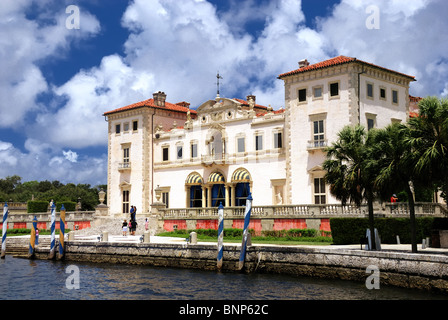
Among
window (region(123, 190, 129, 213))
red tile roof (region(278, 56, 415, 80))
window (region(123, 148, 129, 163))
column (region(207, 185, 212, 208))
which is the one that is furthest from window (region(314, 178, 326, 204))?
window (region(123, 148, 129, 163))

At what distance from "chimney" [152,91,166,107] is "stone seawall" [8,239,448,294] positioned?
2454 centimetres

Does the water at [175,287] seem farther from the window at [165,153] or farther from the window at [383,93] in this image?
the window at [165,153]

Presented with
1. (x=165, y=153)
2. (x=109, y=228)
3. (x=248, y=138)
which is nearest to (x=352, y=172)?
(x=248, y=138)

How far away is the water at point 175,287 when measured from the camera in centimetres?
2095

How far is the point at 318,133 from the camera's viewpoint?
43031 mm

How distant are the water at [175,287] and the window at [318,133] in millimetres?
18021

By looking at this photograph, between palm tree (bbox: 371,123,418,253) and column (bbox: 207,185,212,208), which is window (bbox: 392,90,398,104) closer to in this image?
column (bbox: 207,185,212,208)

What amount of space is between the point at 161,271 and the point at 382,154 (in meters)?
12.9

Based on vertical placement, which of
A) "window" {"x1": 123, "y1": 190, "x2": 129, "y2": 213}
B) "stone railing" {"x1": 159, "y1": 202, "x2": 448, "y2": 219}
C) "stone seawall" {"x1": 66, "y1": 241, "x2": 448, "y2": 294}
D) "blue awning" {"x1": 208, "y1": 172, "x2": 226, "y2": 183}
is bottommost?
"stone seawall" {"x1": 66, "y1": 241, "x2": 448, "y2": 294}

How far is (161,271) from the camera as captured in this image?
1141 inches

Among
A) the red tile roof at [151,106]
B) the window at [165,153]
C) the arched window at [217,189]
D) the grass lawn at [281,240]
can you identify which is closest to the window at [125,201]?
the window at [165,153]

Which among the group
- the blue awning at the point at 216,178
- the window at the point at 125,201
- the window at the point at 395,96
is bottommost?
the window at the point at 125,201

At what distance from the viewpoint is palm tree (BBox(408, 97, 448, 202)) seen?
847 inches
